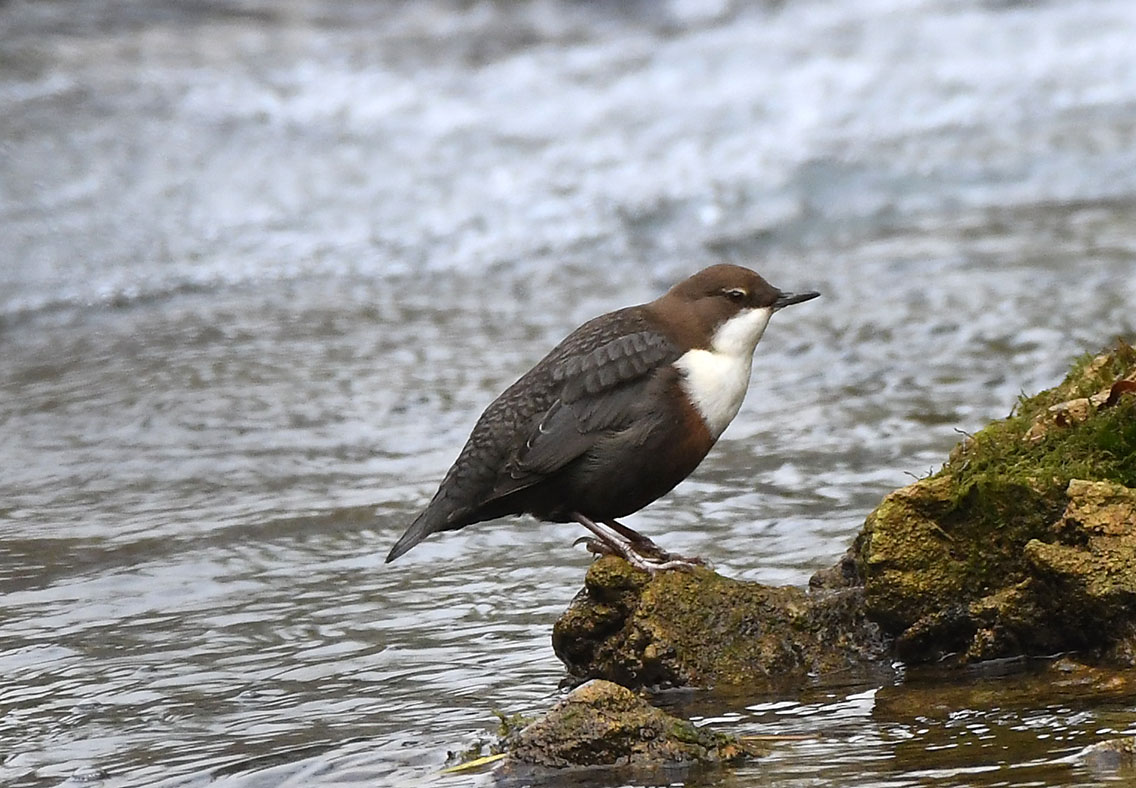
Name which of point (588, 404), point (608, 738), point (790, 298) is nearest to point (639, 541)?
point (588, 404)

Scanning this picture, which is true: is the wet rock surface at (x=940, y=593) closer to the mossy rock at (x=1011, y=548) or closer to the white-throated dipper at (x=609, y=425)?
the mossy rock at (x=1011, y=548)

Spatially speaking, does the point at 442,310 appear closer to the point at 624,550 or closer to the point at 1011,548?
the point at 624,550

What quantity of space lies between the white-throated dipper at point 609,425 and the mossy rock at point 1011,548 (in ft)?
2.14

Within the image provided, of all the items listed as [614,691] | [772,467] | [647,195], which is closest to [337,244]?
[647,195]

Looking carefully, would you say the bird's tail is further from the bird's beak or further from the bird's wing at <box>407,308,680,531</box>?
the bird's beak

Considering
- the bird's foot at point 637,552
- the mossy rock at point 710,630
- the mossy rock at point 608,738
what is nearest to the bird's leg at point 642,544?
the bird's foot at point 637,552

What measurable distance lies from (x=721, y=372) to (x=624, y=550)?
0.59 meters

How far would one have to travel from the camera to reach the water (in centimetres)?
400

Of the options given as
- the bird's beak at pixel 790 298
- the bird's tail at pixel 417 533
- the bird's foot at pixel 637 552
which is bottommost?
the bird's foot at pixel 637 552

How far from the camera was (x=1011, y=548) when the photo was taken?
3805 mm

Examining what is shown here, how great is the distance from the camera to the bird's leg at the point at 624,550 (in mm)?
4059

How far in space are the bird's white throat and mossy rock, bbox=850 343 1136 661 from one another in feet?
2.13

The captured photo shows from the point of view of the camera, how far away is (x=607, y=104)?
15.3 meters

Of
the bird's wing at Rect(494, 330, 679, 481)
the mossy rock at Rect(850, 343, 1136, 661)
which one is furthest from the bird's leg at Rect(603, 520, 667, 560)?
the mossy rock at Rect(850, 343, 1136, 661)
